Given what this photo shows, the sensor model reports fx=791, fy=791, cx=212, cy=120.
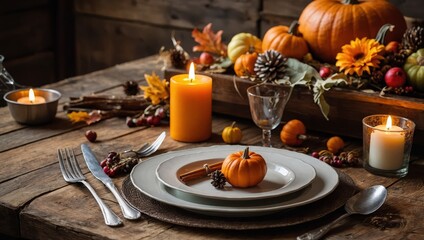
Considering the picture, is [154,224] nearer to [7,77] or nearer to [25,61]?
[7,77]

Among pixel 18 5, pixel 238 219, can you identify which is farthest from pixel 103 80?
pixel 18 5

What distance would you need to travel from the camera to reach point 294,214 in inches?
55.6

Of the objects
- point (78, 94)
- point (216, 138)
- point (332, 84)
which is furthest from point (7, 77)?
point (332, 84)

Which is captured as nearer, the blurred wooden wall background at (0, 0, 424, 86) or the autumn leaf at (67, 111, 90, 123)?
the autumn leaf at (67, 111, 90, 123)

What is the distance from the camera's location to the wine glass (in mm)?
1703

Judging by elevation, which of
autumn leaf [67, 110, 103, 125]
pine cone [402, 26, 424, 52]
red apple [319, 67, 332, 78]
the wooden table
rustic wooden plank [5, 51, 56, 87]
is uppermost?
pine cone [402, 26, 424, 52]

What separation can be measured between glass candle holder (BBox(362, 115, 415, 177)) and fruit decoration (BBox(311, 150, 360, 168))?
0.11 feet

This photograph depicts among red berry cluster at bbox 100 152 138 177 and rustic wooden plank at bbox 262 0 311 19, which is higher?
rustic wooden plank at bbox 262 0 311 19

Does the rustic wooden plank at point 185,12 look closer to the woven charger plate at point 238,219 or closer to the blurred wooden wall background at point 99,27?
the blurred wooden wall background at point 99,27

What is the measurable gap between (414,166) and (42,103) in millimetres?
904

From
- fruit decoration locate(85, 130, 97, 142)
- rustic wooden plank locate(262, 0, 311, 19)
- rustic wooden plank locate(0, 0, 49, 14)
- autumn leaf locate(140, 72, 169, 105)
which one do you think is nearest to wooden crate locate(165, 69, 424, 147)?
autumn leaf locate(140, 72, 169, 105)

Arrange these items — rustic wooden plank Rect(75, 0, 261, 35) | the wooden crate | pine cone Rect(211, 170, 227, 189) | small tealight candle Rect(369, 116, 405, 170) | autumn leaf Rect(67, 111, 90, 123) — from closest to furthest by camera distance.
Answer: pine cone Rect(211, 170, 227, 189), small tealight candle Rect(369, 116, 405, 170), the wooden crate, autumn leaf Rect(67, 111, 90, 123), rustic wooden plank Rect(75, 0, 261, 35)

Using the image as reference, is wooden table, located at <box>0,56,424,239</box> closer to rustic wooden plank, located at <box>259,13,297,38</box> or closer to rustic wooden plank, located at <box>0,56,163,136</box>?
rustic wooden plank, located at <box>0,56,163,136</box>

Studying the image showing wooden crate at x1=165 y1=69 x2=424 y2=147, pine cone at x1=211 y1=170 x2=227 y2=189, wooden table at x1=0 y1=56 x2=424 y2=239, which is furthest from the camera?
wooden crate at x1=165 y1=69 x2=424 y2=147
